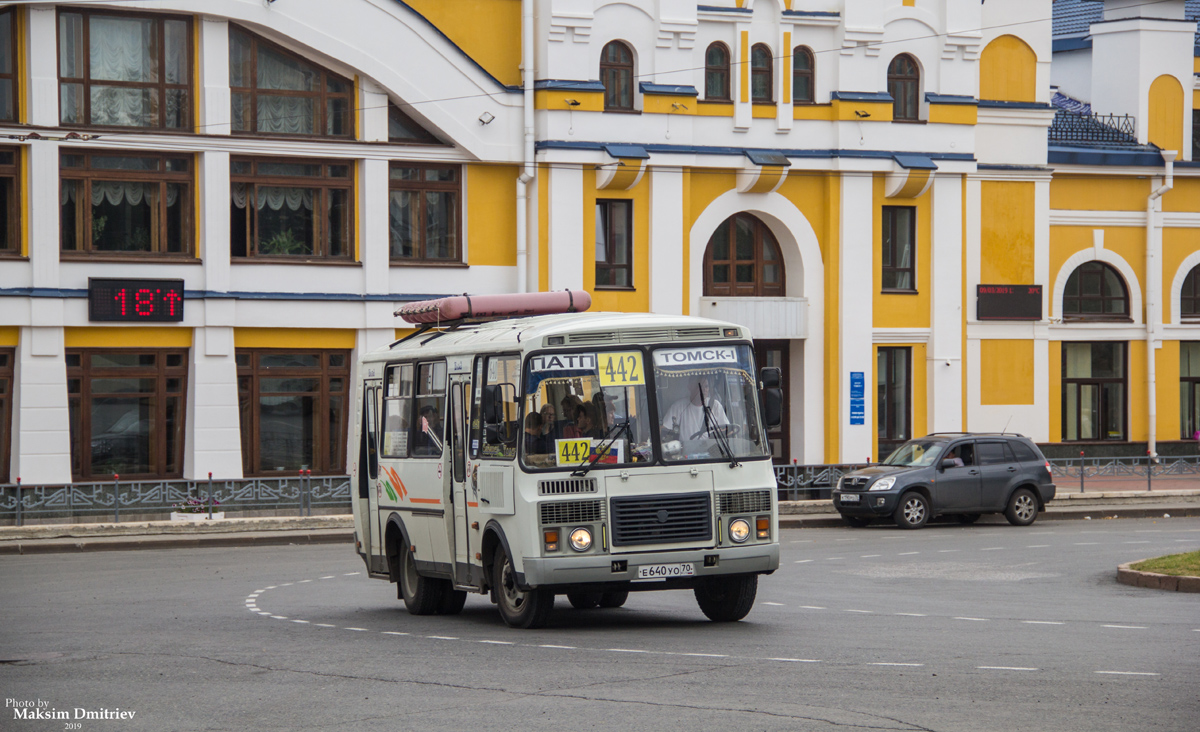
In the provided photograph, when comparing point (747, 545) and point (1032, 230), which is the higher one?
point (1032, 230)

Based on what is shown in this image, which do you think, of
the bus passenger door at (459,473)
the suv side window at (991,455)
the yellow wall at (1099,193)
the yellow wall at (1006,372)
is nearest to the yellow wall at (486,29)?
the suv side window at (991,455)

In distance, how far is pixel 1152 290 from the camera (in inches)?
1511

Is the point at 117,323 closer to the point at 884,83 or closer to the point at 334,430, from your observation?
the point at 334,430

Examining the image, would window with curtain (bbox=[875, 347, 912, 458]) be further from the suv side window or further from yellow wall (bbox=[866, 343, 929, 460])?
the suv side window

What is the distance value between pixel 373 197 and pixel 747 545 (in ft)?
61.2

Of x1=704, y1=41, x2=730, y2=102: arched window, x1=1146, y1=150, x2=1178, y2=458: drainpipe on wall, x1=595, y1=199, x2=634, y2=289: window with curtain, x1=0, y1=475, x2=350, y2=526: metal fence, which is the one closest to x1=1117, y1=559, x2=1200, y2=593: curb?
x1=0, y1=475, x2=350, y2=526: metal fence

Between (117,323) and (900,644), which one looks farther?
(117,323)

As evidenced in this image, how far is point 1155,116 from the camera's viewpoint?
3912cm

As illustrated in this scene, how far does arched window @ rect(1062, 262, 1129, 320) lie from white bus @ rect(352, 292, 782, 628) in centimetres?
2545

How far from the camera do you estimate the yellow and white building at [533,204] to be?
2888 cm

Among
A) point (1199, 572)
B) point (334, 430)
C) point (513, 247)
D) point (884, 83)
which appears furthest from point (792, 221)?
point (1199, 572)

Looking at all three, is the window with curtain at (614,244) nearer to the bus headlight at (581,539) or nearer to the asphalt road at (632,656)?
the asphalt road at (632,656)

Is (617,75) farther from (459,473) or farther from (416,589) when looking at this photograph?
(459,473)

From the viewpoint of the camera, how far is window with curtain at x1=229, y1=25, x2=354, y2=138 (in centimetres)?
2984
